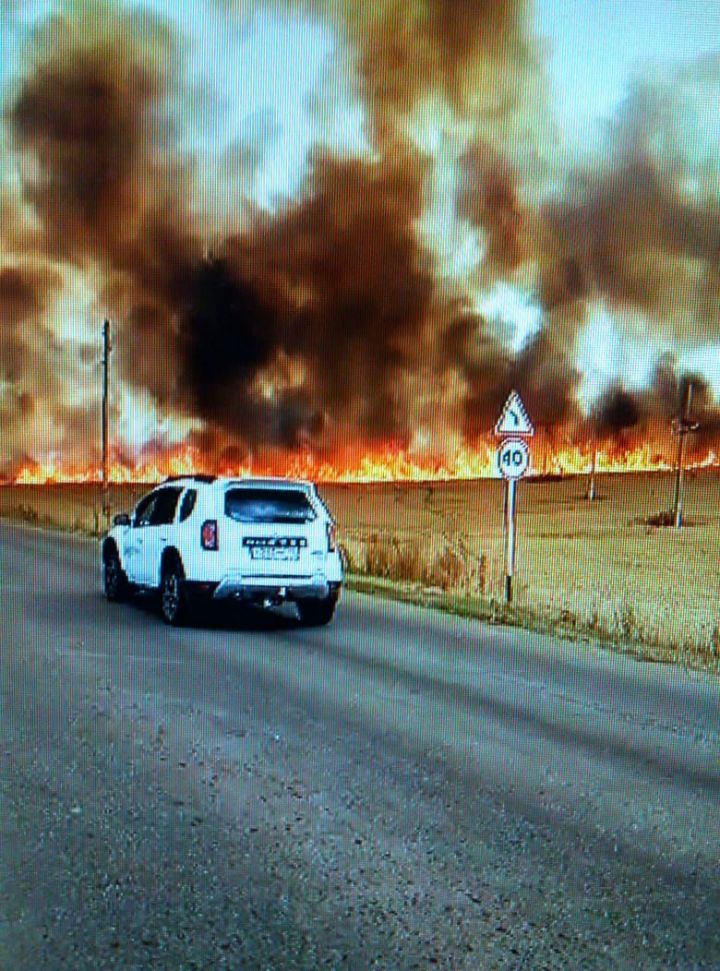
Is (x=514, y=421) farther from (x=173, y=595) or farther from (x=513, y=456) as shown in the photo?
(x=173, y=595)

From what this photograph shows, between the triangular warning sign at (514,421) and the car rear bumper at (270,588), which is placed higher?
the triangular warning sign at (514,421)

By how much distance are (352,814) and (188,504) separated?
28.0ft

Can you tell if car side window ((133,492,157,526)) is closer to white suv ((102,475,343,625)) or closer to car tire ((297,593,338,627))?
white suv ((102,475,343,625))

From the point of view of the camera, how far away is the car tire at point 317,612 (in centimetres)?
1353

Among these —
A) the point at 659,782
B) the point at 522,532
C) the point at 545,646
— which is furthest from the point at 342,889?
the point at 522,532

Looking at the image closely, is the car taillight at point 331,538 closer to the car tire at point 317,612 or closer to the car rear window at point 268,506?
the car rear window at point 268,506

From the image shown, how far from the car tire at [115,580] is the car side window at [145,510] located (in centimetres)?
72

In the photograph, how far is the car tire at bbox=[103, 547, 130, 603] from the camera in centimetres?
1540

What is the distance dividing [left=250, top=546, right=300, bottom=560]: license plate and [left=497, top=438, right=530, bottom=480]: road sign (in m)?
4.95

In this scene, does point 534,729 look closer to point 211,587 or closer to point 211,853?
point 211,853

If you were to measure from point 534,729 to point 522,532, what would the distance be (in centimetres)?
4809

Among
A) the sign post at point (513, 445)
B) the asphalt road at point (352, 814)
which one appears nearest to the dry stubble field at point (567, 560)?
the sign post at point (513, 445)

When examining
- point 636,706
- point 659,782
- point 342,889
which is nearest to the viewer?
point 342,889

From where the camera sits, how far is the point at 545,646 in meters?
12.3
